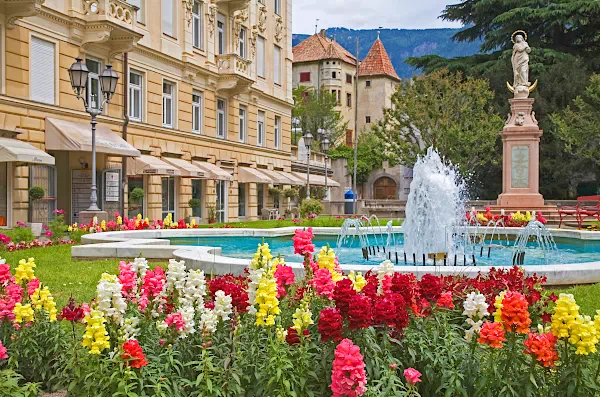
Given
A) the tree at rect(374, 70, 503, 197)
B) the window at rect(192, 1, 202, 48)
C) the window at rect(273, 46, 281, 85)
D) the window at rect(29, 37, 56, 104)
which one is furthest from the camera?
the tree at rect(374, 70, 503, 197)

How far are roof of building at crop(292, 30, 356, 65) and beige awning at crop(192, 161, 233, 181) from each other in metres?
43.8

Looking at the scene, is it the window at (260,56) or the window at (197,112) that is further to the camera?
the window at (260,56)

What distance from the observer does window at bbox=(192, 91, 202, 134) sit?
29781 millimetres

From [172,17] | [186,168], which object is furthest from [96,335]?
[172,17]

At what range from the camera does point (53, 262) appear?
11.8m

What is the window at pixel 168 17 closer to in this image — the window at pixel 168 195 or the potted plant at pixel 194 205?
the window at pixel 168 195

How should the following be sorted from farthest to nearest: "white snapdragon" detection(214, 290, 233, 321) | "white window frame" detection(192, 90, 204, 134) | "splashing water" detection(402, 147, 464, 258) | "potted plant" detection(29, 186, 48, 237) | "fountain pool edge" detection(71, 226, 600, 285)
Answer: "white window frame" detection(192, 90, 204, 134) → "potted plant" detection(29, 186, 48, 237) → "splashing water" detection(402, 147, 464, 258) → "fountain pool edge" detection(71, 226, 600, 285) → "white snapdragon" detection(214, 290, 233, 321)

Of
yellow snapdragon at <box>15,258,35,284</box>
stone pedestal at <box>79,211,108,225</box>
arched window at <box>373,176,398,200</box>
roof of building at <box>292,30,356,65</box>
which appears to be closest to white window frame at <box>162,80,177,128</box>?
stone pedestal at <box>79,211,108,225</box>

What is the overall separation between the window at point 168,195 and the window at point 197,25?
6577 mm

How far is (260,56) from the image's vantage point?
36.8 meters

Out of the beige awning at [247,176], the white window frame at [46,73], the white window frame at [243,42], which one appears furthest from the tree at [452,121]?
the white window frame at [46,73]

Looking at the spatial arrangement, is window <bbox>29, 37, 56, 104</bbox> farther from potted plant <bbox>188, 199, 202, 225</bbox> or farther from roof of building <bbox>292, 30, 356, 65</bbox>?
roof of building <bbox>292, 30, 356, 65</bbox>

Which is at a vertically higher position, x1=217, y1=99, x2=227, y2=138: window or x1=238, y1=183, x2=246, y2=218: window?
x1=217, y1=99, x2=227, y2=138: window

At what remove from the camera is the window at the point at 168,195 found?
89.5 feet
